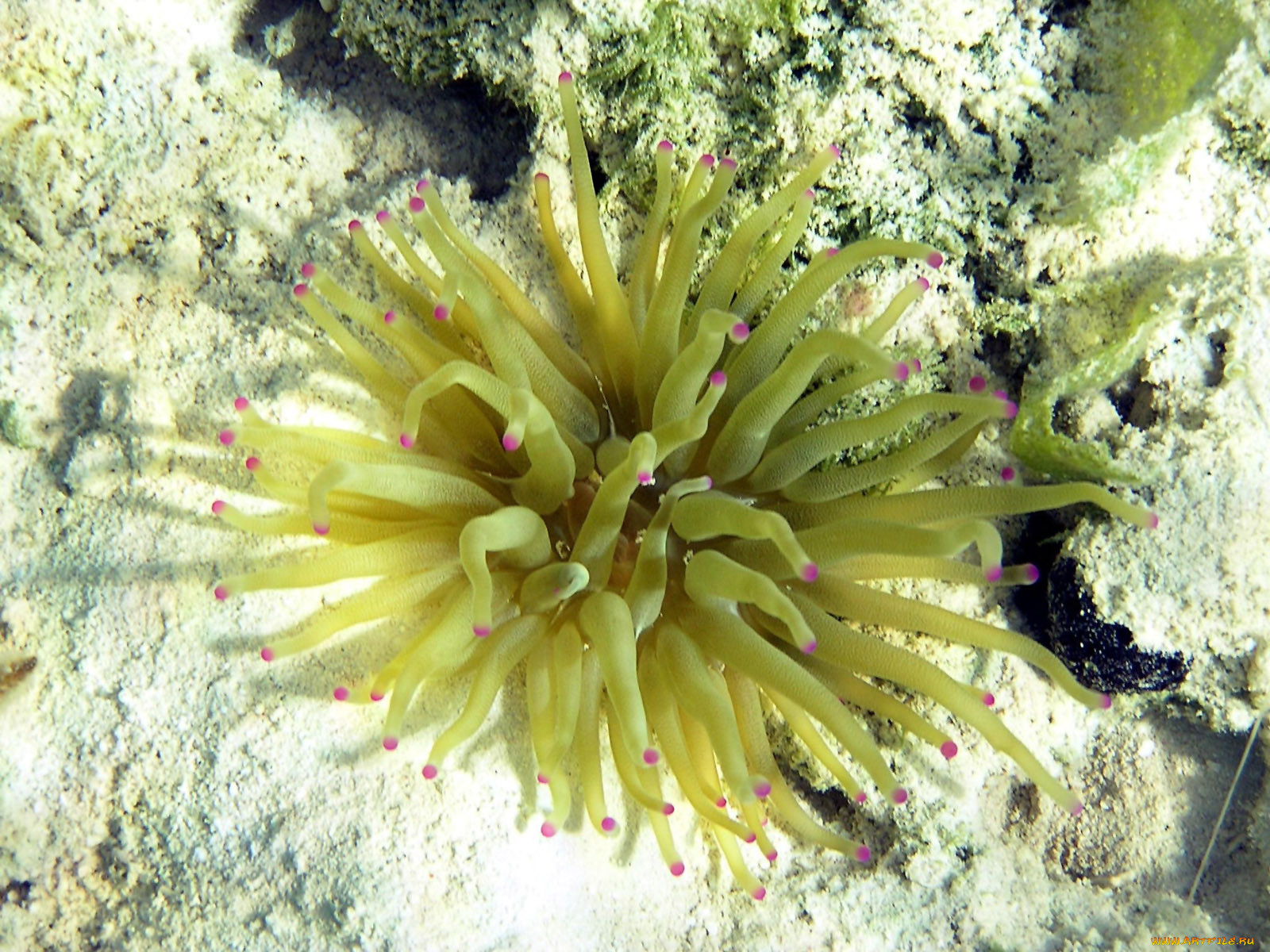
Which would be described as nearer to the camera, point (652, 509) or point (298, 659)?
point (298, 659)

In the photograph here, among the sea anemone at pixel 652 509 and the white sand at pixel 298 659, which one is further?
the white sand at pixel 298 659

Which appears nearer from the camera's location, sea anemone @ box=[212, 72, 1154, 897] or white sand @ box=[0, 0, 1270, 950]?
sea anemone @ box=[212, 72, 1154, 897]

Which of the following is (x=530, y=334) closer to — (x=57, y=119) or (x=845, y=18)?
(x=845, y=18)

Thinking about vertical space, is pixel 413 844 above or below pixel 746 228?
below

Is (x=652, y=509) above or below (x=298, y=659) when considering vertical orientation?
above

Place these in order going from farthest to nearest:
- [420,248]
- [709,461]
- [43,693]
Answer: [420,248], [709,461], [43,693]

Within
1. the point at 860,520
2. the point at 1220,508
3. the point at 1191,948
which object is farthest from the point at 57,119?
the point at 1191,948

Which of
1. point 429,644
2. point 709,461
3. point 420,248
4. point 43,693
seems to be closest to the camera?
point 429,644

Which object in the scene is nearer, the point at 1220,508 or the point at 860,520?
the point at 860,520
